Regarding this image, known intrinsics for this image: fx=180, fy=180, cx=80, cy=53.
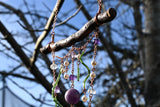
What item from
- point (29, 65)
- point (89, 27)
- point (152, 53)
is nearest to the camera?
point (89, 27)

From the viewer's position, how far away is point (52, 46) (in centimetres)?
50

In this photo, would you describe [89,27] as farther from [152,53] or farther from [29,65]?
[152,53]

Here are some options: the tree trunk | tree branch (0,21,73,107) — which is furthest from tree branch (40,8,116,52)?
the tree trunk

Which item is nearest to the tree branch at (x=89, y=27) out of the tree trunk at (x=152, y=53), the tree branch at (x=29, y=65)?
the tree branch at (x=29, y=65)

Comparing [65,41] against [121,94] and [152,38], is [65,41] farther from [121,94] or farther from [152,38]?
[121,94]

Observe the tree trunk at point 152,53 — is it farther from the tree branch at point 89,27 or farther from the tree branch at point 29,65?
the tree branch at point 89,27

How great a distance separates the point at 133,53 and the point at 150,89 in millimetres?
708

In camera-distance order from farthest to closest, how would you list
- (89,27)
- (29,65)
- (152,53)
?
(152,53) < (29,65) < (89,27)

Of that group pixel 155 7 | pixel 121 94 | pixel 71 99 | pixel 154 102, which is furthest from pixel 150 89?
pixel 71 99

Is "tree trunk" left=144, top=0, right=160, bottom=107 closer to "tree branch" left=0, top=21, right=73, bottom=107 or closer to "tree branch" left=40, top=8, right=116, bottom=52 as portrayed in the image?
"tree branch" left=0, top=21, right=73, bottom=107

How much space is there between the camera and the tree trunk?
4.03 ft

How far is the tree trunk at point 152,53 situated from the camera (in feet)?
4.03

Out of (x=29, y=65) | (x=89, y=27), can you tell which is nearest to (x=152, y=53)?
(x=29, y=65)

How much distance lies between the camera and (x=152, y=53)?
4.54ft
